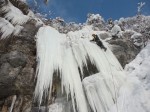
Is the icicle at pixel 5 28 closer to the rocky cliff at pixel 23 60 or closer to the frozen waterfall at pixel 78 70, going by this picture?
the rocky cliff at pixel 23 60

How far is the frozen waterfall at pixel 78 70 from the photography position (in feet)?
16.3

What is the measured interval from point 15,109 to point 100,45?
9.49ft

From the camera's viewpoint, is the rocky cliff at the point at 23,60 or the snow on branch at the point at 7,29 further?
the snow on branch at the point at 7,29

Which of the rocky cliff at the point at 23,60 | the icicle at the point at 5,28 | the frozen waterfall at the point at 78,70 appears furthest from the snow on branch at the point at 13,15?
the frozen waterfall at the point at 78,70

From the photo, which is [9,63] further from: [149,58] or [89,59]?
[149,58]

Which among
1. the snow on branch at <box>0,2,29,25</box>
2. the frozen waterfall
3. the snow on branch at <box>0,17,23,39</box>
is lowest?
the frozen waterfall

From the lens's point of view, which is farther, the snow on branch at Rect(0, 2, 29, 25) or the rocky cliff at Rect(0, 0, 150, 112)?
the snow on branch at Rect(0, 2, 29, 25)

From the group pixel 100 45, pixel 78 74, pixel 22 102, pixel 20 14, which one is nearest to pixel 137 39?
pixel 100 45

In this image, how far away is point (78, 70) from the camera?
19.0 feet

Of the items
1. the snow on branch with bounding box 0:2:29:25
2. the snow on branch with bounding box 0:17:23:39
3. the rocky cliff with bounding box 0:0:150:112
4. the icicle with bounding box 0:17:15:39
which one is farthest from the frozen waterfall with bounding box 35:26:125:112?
the snow on branch with bounding box 0:2:29:25

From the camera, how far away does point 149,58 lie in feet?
18.2

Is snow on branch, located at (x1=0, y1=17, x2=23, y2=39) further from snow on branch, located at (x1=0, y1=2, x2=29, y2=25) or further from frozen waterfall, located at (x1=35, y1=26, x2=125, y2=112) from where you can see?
frozen waterfall, located at (x1=35, y1=26, x2=125, y2=112)

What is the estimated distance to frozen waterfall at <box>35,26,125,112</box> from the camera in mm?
4977

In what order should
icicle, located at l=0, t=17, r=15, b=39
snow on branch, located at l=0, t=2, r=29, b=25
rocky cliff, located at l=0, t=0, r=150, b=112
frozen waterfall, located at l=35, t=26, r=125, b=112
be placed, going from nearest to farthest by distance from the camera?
frozen waterfall, located at l=35, t=26, r=125, b=112, rocky cliff, located at l=0, t=0, r=150, b=112, icicle, located at l=0, t=17, r=15, b=39, snow on branch, located at l=0, t=2, r=29, b=25
